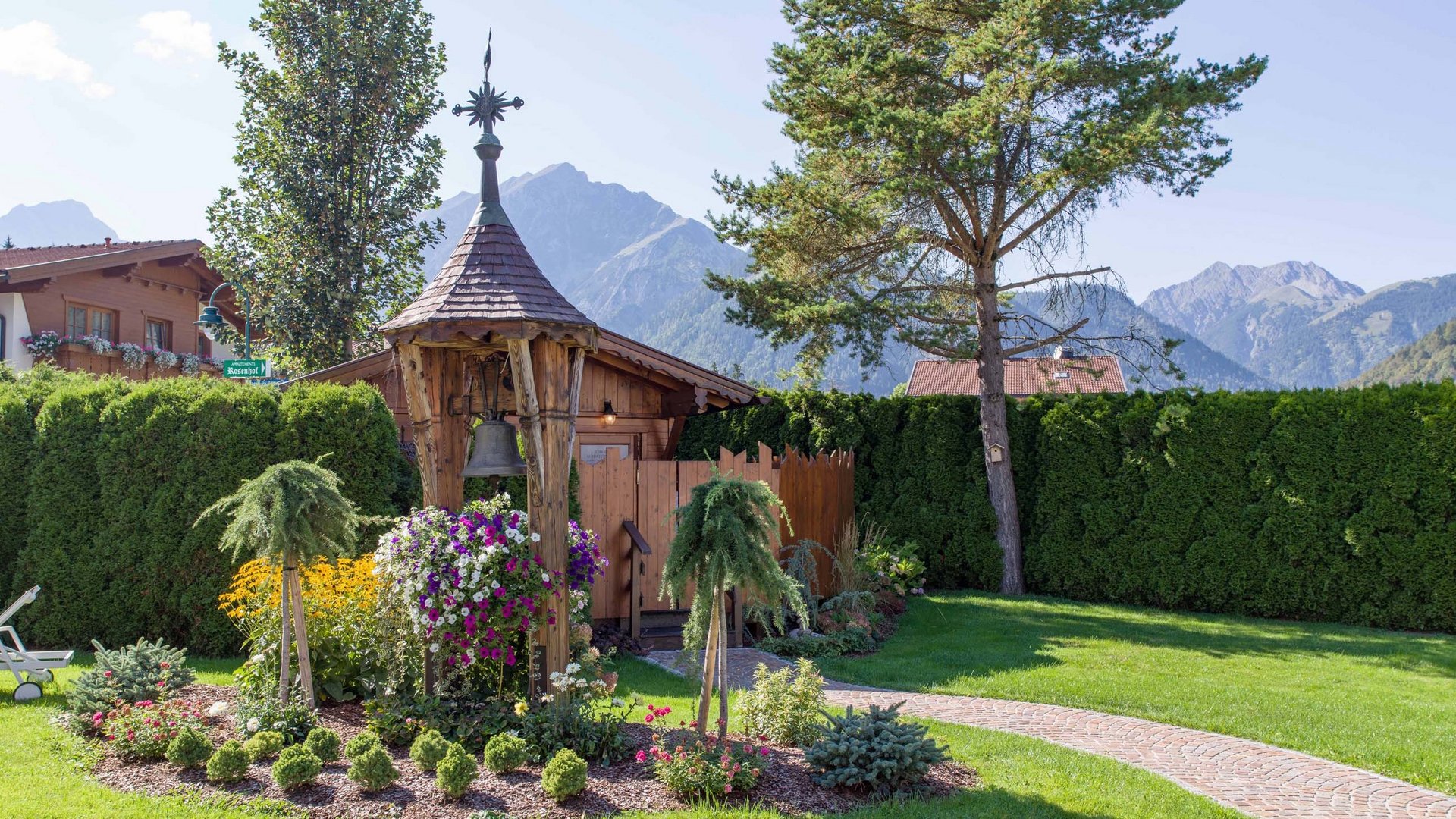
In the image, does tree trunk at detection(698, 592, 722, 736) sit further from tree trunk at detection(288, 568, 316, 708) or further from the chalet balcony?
the chalet balcony

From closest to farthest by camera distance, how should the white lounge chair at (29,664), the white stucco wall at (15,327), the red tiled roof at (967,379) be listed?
the white lounge chair at (29,664)
the white stucco wall at (15,327)
the red tiled roof at (967,379)

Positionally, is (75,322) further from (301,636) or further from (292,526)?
(292,526)

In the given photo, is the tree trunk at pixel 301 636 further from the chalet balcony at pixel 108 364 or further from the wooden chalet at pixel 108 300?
A: the wooden chalet at pixel 108 300

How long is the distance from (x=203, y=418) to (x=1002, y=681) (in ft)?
27.1

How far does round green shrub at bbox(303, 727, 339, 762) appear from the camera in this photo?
18.3 ft

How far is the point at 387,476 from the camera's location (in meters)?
9.80

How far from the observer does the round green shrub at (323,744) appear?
5.58 meters

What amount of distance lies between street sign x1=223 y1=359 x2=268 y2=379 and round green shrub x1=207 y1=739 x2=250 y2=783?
8.20 meters

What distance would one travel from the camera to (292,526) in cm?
616

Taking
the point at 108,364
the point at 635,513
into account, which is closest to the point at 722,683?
A: the point at 635,513

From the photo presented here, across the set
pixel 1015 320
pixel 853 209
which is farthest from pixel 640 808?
pixel 1015 320

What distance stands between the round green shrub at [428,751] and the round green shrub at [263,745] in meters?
0.88

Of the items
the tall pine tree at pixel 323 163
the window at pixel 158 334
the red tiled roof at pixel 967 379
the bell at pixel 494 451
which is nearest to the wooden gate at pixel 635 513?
the bell at pixel 494 451

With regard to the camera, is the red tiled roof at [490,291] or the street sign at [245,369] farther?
the street sign at [245,369]
